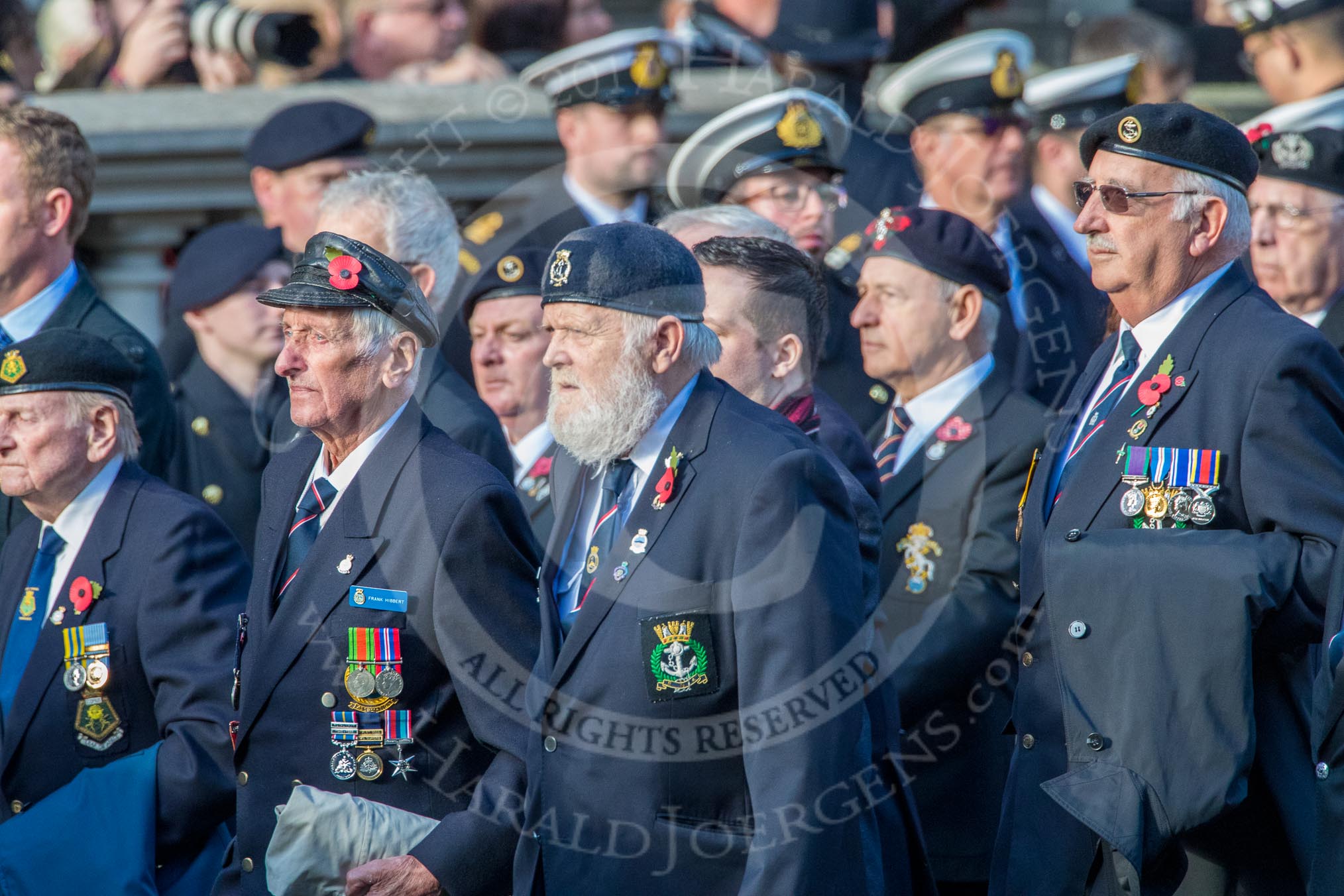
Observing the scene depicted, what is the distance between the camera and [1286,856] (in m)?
3.66

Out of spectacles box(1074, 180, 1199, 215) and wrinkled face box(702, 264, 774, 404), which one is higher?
spectacles box(1074, 180, 1199, 215)

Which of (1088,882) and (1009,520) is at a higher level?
(1009,520)

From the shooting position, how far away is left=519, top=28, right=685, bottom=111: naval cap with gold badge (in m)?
6.66

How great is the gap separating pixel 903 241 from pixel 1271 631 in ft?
6.51

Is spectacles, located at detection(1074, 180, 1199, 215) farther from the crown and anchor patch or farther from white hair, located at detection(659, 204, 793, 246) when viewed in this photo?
the crown and anchor patch

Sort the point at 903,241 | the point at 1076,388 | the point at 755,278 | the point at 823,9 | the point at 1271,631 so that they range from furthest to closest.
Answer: the point at 823,9, the point at 903,241, the point at 755,278, the point at 1076,388, the point at 1271,631

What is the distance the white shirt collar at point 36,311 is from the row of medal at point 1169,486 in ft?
11.3

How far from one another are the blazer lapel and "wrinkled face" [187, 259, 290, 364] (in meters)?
3.03

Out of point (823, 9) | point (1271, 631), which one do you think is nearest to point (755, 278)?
point (1271, 631)

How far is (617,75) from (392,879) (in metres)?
3.81

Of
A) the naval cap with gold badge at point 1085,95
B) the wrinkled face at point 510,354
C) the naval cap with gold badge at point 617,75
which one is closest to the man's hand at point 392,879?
the wrinkled face at point 510,354

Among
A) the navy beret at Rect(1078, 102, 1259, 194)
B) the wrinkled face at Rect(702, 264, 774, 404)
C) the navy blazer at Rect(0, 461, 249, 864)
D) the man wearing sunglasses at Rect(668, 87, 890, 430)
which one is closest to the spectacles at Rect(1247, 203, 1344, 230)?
the man wearing sunglasses at Rect(668, 87, 890, 430)

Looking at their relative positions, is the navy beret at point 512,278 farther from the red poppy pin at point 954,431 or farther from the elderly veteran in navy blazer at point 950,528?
the red poppy pin at point 954,431

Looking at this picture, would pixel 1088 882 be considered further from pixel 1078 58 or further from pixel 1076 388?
pixel 1078 58
